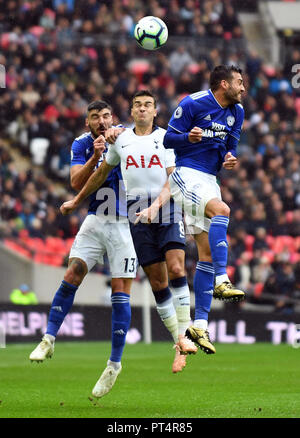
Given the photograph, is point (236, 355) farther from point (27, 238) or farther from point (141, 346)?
point (27, 238)

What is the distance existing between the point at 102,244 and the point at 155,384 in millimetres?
2811

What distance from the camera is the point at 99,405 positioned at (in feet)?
34.7

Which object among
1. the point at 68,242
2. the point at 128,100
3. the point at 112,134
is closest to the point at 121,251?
the point at 112,134

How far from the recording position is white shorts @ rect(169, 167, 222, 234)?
980 cm

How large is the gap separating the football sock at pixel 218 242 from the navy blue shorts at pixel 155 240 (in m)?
1.10

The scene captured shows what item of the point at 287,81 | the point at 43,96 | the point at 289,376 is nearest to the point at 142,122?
the point at 289,376

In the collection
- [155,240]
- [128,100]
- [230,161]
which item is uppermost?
[128,100]

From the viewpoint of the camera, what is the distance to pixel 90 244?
35.8 ft

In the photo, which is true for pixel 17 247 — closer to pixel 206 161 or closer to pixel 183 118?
pixel 206 161

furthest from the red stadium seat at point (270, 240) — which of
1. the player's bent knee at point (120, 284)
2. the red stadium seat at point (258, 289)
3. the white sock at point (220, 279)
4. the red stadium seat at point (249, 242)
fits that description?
the white sock at point (220, 279)

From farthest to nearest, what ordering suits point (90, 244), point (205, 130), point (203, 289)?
point (90, 244) < point (203, 289) < point (205, 130)

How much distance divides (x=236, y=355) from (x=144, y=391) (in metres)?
5.69

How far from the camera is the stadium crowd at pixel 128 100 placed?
22797 millimetres

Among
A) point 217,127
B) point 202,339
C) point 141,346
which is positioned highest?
point 217,127
